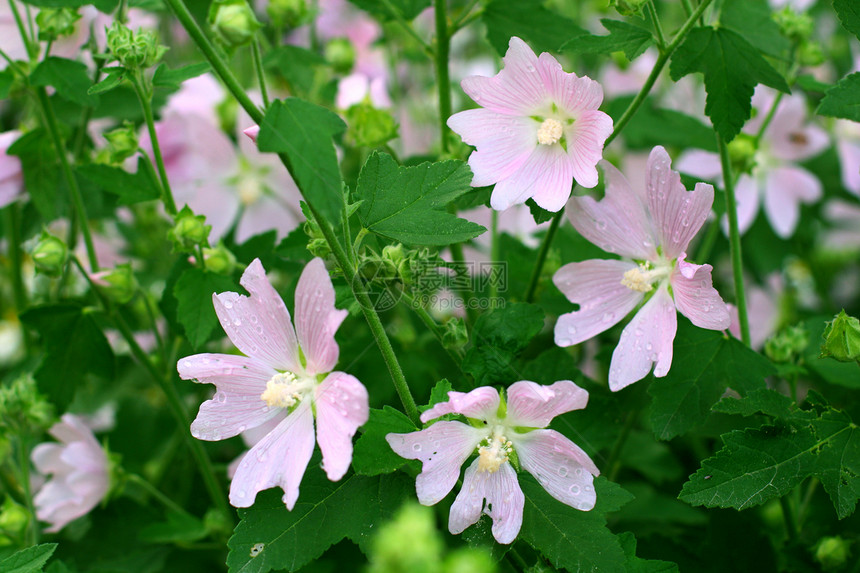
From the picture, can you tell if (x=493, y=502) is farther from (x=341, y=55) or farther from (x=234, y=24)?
(x=341, y=55)

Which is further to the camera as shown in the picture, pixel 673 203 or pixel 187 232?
pixel 187 232

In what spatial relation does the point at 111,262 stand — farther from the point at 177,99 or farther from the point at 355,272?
the point at 355,272

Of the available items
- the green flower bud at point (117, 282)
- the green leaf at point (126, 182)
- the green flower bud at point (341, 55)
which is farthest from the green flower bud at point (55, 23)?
the green flower bud at point (341, 55)

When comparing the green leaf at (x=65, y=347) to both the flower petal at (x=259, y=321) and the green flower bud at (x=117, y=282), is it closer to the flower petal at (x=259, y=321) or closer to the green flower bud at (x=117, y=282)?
the green flower bud at (x=117, y=282)

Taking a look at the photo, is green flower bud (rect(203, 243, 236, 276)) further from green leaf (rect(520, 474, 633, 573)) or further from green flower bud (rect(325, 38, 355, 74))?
green flower bud (rect(325, 38, 355, 74))

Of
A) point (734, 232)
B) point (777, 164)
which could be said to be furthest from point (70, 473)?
point (777, 164)
